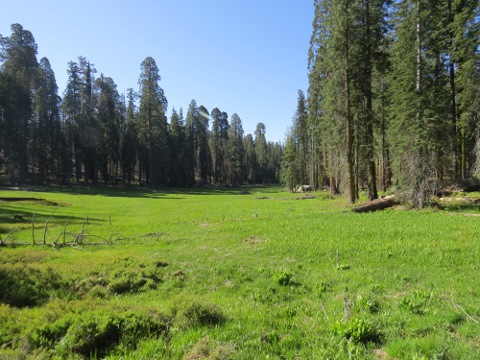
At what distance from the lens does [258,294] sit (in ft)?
23.8

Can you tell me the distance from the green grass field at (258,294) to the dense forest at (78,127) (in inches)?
1987

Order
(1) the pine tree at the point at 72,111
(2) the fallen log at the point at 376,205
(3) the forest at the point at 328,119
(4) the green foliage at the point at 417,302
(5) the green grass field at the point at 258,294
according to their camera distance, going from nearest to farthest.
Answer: (5) the green grass field at the point at 258,294
(4) the green foliage at the point at 417,302
(2) the fallen log at the point at 376,205
(3) the forest at the point at 328,119
(1) the pine tree at the point at 72,111

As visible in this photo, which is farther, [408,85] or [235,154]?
[235,154]

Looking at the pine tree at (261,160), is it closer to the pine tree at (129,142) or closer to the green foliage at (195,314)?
the pine tree at (129,142)

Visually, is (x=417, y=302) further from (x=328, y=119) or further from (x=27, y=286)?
(x=328, y=119)

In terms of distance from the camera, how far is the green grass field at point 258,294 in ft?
14.7

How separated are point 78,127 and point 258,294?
66044 mm

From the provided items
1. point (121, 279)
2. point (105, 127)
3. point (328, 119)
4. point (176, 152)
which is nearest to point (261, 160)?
point (176, 152)

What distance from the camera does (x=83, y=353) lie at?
4301 mm

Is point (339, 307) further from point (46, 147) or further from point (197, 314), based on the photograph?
point (46, 147)

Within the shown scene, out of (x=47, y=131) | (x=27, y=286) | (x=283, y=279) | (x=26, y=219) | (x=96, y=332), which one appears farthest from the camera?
(x=47, y=131)

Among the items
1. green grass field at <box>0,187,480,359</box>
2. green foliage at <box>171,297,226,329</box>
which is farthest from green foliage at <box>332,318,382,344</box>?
green foliage at <box>171,297,226,329</box>

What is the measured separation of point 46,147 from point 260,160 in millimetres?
77871

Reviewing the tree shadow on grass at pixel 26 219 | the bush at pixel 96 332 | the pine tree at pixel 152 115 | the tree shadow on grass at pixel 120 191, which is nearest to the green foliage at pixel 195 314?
the bush at pixel 96 332
